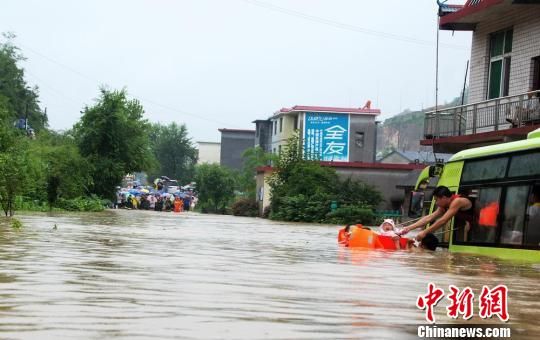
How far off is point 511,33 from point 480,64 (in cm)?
187

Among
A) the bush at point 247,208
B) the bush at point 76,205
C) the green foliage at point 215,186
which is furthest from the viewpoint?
the green foliage at point 215,186

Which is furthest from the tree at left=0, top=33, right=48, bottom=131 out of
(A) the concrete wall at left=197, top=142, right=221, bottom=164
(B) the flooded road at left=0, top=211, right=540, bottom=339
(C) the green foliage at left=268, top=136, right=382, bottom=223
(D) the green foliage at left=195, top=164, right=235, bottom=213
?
(B) the flooded road at left=0, top=211, right=540, bottom=339

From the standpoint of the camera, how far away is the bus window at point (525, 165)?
43.1 feet

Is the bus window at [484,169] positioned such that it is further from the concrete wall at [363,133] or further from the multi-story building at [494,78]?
the concrete wall at [363,133]

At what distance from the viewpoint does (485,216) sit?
14602 millimetres

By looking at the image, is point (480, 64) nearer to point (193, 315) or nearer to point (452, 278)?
point (452, 278)

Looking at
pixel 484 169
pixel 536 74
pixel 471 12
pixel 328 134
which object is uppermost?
pixel 471 12

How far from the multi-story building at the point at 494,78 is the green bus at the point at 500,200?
914 centimetres

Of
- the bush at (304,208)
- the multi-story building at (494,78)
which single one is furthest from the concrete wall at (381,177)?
the multi-story building at (494,78)

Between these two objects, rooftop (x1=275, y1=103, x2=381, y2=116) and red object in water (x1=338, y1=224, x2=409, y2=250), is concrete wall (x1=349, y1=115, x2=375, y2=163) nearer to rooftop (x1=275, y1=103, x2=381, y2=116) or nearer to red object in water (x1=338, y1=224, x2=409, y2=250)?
rooftop (x1=275, y1=103, x2=381, y2=116)

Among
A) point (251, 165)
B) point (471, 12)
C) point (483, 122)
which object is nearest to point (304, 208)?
point (483, 122)

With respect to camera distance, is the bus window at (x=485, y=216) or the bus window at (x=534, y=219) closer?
the bus window at (x=534, y=219)

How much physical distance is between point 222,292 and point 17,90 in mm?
78098

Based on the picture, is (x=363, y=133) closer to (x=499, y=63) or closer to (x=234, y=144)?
(x=234, y=144)
